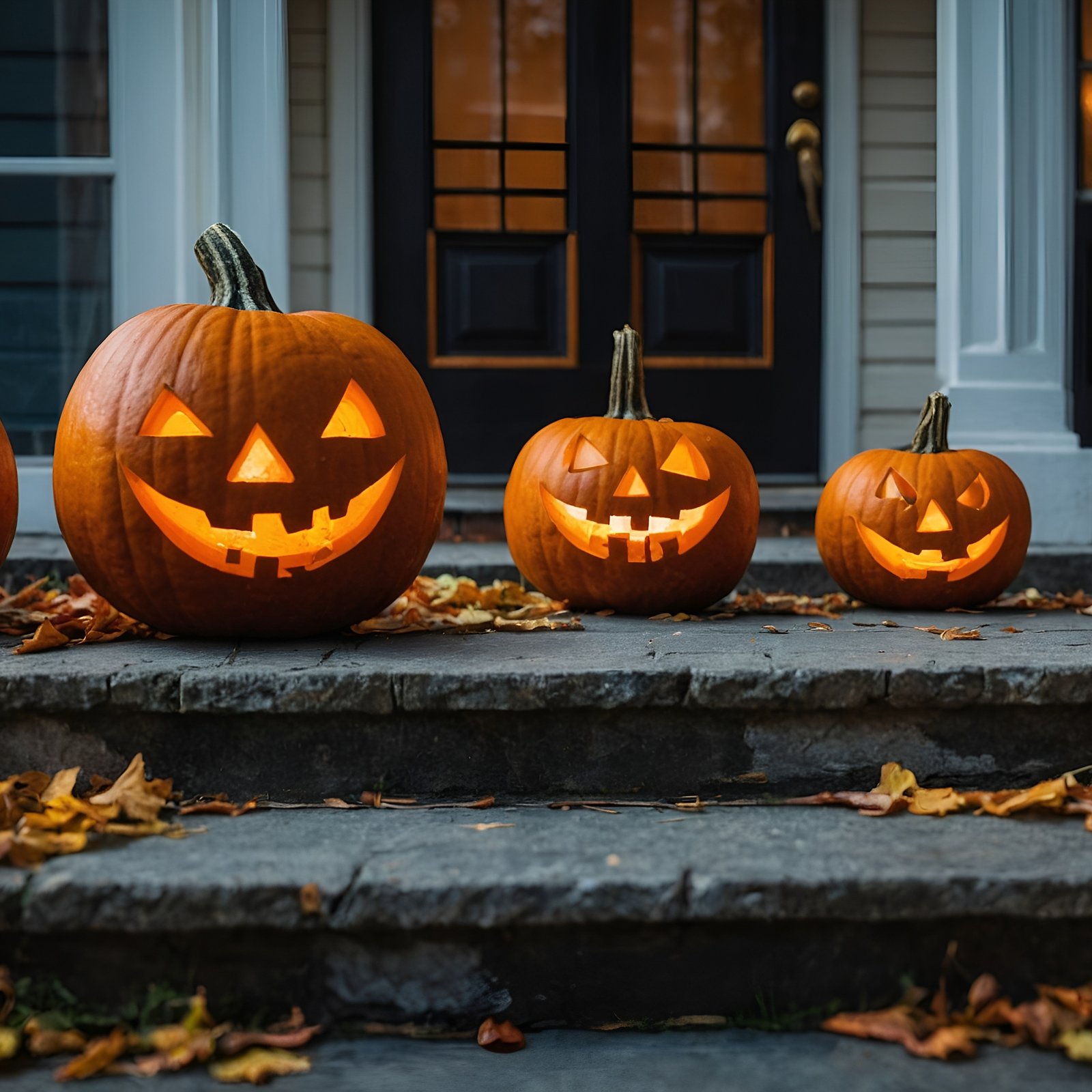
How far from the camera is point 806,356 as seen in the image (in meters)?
4.30

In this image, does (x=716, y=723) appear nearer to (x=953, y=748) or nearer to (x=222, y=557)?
(x=953, y=748)

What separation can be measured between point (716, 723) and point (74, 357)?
3026 mm

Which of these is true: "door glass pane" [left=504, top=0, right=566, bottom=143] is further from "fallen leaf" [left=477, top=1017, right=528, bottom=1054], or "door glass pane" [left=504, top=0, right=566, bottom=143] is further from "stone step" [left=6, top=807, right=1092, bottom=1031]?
"fallen leaf" [left=477, top=1017, right=528, bottom=1054]

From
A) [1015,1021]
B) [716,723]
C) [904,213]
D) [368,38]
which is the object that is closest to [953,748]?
[716,723]

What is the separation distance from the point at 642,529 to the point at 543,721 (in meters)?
0.78

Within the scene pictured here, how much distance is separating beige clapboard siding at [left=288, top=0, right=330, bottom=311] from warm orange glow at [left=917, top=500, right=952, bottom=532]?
8.04 feet

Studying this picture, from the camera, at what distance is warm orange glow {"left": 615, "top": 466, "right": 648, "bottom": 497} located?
2385mm

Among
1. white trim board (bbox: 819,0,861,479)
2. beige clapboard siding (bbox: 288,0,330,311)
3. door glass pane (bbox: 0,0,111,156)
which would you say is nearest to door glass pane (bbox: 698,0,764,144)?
white trim board (bbox: 819,0,861,479)

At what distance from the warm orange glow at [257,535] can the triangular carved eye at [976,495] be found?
4.34ft

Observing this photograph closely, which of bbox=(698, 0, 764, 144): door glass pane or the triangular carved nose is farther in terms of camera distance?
bbox=(698, 0, 764, 144): door glass pane

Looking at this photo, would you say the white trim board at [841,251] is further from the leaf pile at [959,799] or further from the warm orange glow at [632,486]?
the leaf pile at [959,799]

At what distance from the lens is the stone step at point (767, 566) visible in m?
2.94

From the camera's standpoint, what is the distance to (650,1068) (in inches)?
48.8

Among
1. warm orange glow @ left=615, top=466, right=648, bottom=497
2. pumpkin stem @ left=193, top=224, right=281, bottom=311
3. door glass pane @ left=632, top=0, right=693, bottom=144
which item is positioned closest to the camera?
pumpkin stem @ left=193, top=224, right=281, bottom=311
